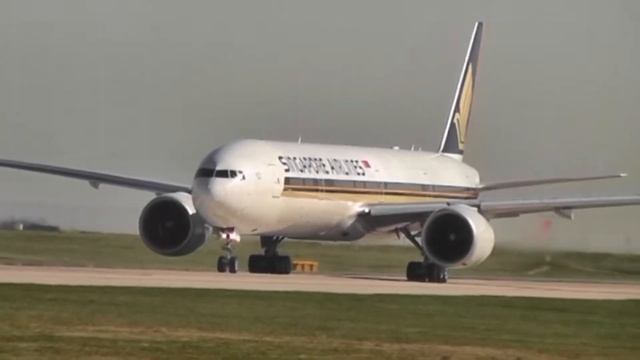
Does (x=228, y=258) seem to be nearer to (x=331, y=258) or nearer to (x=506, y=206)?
(x=506, y=206)

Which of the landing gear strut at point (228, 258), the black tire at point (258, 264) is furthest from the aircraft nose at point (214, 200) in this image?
the black tire at point (258, 264)

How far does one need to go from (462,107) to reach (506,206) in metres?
13.7

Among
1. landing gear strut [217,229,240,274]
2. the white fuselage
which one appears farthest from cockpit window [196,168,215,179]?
landing gear strut [217,229,240,274]

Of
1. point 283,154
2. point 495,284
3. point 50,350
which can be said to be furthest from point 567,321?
point 283,154

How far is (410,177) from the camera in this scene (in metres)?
61.4

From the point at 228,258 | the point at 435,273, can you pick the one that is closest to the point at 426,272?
the point at 435,273

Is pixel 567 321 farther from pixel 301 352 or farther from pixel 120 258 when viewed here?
pixel 120 258

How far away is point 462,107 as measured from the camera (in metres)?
70.5

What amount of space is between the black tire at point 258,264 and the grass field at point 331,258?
4.02 m

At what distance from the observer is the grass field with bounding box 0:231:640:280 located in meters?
64.5

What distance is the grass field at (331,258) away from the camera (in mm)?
64500

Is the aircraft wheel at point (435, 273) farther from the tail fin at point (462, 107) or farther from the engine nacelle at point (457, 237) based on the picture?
the tail fin at point (462, 107)

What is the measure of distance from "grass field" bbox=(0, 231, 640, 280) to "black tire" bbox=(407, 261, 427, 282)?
26.3ft

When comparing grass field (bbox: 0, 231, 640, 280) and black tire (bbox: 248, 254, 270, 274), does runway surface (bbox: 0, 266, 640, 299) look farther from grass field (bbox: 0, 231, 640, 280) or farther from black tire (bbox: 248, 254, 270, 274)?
grass field (bbox: 0, 231, 640, 280)
